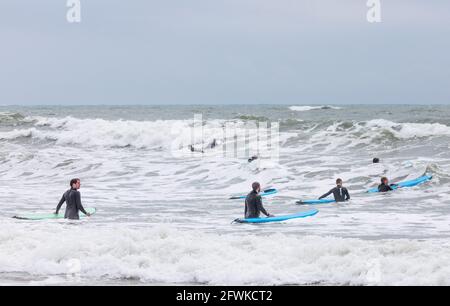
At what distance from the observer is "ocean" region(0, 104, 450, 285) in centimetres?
1046

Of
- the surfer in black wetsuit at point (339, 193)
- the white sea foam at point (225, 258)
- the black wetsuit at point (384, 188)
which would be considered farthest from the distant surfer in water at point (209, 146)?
the white sea foam at point (225, 258)

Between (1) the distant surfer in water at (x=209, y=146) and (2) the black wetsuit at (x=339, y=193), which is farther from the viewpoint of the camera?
(1) the distant surfer in water at (x=209, y=146)

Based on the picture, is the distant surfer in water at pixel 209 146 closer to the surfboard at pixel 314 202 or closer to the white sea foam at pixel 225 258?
the surfboard at pixel 314 202

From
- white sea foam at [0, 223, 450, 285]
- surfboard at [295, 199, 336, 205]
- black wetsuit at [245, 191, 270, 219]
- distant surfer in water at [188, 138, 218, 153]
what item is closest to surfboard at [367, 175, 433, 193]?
surfboard at [295, 199, 336, 205]

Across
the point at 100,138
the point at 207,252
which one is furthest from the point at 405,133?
the point at 207,252

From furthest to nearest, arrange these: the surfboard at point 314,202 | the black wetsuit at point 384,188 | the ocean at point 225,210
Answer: the black wetsuit at point 384,188 < the surfboard at point 314,202 < the ocean at point 225,210

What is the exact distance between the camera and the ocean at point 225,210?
10.5 meters

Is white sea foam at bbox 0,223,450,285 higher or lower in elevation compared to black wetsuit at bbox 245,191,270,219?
lower

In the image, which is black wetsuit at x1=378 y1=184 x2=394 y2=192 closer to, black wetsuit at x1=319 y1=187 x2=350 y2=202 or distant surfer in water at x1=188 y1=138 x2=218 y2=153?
black wetsuit at x1=319 y1=187 x2=350 y2=202

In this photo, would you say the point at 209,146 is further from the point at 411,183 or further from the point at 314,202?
the point at 314,202

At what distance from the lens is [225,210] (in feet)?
60.6

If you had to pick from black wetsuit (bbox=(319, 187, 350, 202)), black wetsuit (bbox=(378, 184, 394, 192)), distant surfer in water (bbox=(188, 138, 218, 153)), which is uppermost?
distant surfer in water (bbox=(188, 138, 218, 153))

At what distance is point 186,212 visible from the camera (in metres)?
18.2

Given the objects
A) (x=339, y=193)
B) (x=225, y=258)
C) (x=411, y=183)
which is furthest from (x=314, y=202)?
(x=225, y=258)
